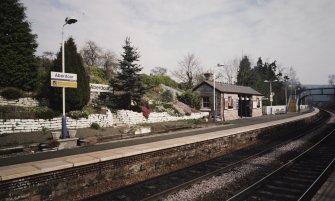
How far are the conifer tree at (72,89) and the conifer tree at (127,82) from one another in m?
4.30

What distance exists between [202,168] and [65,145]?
9165 mm

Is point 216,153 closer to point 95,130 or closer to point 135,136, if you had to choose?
point 135,136

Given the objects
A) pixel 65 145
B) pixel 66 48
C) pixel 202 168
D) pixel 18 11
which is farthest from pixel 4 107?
pixel 202 168

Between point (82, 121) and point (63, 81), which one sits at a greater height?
point (63, 81)

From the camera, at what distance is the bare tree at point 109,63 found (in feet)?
129

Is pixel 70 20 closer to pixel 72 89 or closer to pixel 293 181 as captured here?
pixel 72 89

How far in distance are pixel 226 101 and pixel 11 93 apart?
26813mm

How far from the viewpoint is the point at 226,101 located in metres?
37.5

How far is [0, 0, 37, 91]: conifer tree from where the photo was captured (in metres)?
20.1

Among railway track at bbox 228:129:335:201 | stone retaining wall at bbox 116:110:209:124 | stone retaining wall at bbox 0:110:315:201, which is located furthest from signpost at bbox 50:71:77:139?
railway track at bbox 228:129:335:201

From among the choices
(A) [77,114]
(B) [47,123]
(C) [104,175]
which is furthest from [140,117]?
(C) [104,175]

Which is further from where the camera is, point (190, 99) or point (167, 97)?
point (190, 99)

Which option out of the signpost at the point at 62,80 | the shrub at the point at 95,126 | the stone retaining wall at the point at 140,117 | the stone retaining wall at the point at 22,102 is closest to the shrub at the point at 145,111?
the stone retaining wall at the point at 140,117

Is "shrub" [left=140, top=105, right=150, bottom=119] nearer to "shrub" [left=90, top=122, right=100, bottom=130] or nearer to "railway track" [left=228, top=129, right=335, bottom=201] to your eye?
"shrub" [left=90, top=122, right=100, bottom=130]
